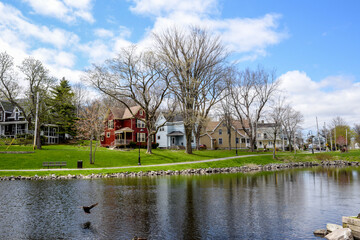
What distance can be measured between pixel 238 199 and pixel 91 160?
990 inches

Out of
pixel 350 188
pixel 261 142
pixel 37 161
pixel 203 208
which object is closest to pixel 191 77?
pixel 37 161

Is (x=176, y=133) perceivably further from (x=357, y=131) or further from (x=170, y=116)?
(x=357, y=131)

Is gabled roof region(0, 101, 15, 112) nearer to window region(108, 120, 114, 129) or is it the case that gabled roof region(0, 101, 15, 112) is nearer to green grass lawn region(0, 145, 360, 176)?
window region(108, 120, 114, 129)

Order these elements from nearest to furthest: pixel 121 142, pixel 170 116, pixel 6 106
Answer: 1. pixel 170 116
2. pixel 121 142
3. pixel 6 106

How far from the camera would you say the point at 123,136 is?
5759 cm

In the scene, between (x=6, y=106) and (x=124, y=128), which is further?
(x=6, y=106)

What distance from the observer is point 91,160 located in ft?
122

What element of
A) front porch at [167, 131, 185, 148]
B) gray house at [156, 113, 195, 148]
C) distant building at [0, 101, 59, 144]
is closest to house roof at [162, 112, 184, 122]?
gray house at [156, 113, 195, 148]

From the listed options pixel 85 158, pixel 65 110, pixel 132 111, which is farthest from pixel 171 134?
pixel 85 158

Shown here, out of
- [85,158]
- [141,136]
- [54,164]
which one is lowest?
[54,164]

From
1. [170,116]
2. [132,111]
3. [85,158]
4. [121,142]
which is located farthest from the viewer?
[132,111]

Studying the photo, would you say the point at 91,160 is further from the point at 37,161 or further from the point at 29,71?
the point at 29,71

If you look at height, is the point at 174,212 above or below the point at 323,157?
below

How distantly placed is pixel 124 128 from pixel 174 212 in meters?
45.3
